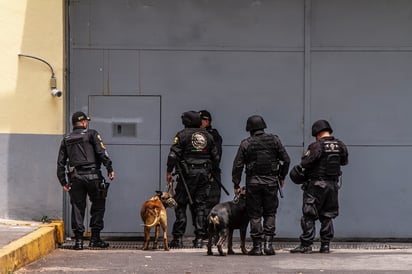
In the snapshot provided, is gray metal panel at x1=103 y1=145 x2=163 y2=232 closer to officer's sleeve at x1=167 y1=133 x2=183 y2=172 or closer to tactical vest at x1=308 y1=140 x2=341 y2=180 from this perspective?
officer's sleeve at x1=167 y1=133 x2=183 y2=172

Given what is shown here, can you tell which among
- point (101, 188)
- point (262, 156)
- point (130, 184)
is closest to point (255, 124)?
point (262, 156)

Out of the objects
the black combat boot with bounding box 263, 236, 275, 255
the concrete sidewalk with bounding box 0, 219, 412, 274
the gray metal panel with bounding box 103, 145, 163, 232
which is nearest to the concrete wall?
the concrete sidewalk with bounding box 0, 219, 412, 274

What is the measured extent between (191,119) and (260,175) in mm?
1512

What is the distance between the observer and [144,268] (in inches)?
419

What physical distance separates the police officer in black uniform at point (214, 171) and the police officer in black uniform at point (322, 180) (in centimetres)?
145

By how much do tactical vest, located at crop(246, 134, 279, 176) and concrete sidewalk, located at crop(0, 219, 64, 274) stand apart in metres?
2.89

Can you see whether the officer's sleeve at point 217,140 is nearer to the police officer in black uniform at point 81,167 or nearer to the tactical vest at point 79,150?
the police officer in black uniform at point 81,167

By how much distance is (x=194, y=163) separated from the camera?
42.0ft

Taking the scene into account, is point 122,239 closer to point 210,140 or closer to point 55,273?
point 210,140

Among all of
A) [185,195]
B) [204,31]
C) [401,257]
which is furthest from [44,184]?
[401,257]

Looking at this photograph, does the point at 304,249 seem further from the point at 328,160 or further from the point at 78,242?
the point at 78,242

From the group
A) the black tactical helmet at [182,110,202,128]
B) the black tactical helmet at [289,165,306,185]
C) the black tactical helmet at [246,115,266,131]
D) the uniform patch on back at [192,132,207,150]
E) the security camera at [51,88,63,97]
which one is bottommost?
the black tactical helmet at [289,165,306,185]

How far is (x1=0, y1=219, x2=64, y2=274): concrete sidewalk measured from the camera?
10.4m

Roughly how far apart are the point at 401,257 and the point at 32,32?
20.3 ft
